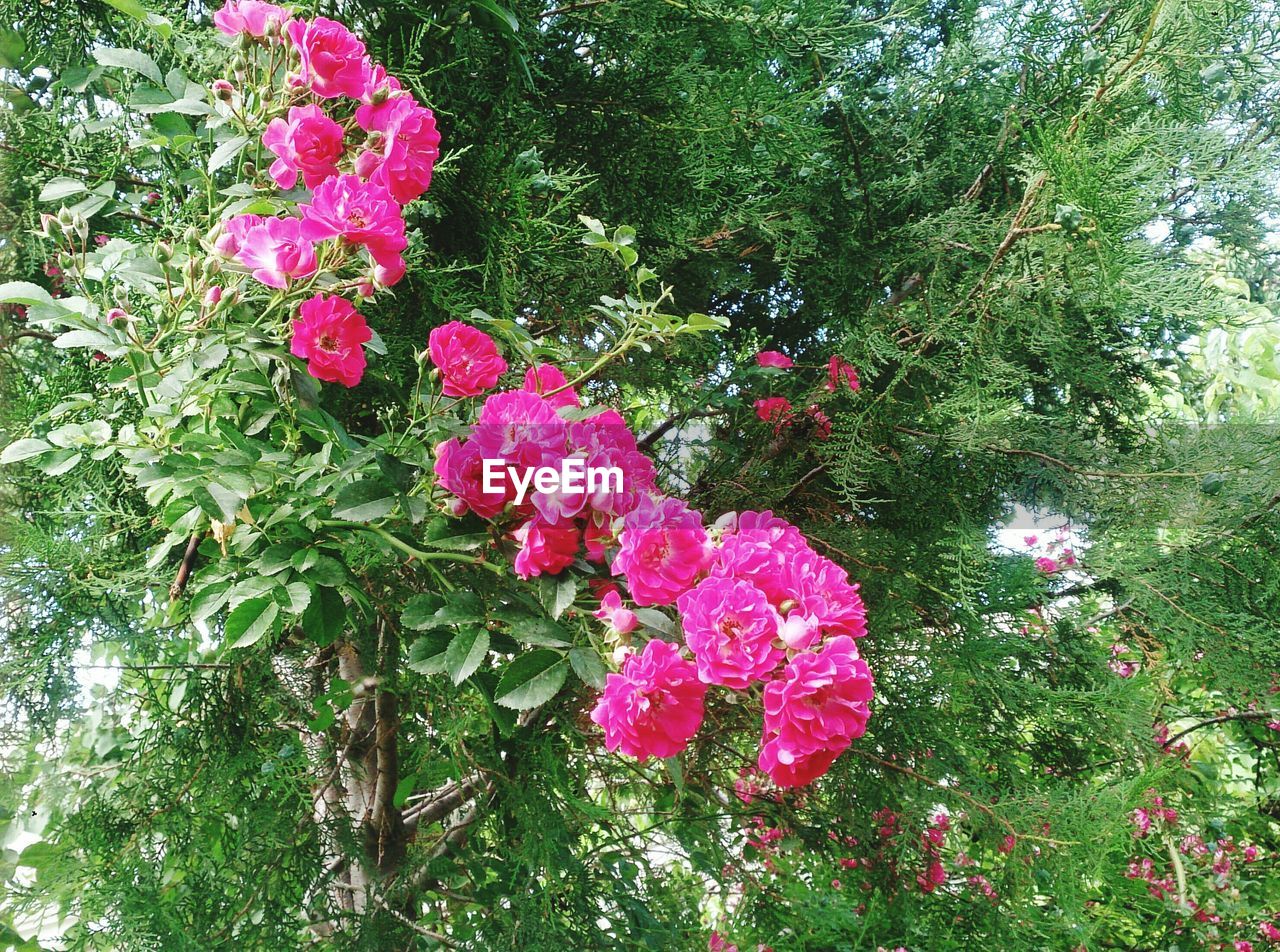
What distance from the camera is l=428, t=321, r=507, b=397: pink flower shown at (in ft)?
2.13

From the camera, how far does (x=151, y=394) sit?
2.36 ft

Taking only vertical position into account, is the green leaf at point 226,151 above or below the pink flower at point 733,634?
above

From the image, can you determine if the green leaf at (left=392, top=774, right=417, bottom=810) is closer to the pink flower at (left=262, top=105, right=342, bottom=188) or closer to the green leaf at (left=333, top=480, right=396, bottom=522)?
the green leaf at (left=333, top=480, right=396, bottom=522)

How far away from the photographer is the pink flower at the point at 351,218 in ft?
1.90

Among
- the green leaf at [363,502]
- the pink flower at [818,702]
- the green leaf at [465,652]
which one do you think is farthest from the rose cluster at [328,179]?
the pink flower at [818,702]

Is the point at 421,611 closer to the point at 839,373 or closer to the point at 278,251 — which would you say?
the point at 278,251

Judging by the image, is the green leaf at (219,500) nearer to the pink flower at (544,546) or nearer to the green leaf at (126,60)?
the pink flower at (544,546)

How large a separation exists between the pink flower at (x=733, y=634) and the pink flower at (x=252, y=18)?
19.7 inches

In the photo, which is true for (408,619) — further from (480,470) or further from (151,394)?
(151,394)

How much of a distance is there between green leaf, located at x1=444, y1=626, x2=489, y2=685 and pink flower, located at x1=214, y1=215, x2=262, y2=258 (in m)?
0.30

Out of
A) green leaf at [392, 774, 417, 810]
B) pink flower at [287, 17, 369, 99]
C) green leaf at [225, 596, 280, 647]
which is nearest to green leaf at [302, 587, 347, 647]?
green leaf at [225, 596, 280, 647]

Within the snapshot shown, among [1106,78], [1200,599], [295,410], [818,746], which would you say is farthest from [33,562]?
[1200,599]

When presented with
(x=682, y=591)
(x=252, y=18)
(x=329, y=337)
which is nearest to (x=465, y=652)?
(x=682, y=591)

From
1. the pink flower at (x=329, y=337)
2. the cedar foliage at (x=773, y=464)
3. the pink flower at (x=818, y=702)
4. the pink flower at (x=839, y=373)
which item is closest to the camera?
the pink flower at (x=818, y=702)
